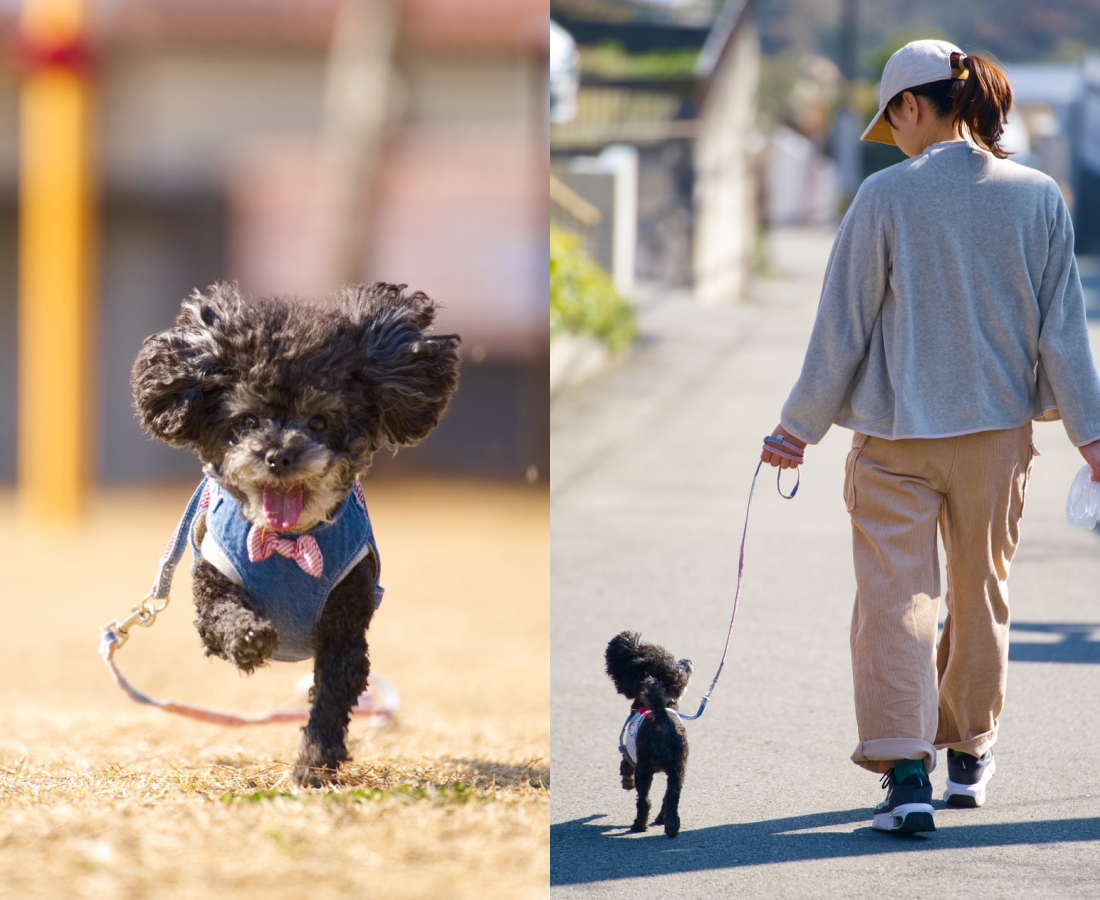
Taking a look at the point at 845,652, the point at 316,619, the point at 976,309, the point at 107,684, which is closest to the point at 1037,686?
the point at 845,652

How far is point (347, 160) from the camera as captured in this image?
14781mm

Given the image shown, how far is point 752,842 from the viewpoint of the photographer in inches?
136

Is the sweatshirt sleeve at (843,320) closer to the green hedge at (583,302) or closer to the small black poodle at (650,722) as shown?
the small black poodle at (650,722)

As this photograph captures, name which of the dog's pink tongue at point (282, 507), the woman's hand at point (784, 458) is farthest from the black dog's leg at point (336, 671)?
the woman's hand at point (784, 458)

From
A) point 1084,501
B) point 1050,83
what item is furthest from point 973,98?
point 1050,83

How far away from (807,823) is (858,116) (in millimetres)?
29785

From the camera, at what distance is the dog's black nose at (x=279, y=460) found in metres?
3.00

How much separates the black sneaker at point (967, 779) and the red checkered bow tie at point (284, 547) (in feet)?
5.70

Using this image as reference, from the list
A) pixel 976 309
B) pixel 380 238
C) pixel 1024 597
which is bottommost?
pixel 1024 597

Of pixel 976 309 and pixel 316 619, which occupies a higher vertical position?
pixel 976 309

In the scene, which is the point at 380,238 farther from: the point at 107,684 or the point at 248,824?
the point at 248,824

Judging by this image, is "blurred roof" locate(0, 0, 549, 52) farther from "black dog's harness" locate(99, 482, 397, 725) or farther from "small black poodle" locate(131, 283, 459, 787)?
"small black poodle" locate(131, 283, 459, 787)

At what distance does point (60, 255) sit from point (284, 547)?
11.4 metres

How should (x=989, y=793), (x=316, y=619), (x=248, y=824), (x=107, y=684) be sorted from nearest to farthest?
(x=248, y=824), (x=316, y=619), (x=989, y=793), (x=107, y=684)
